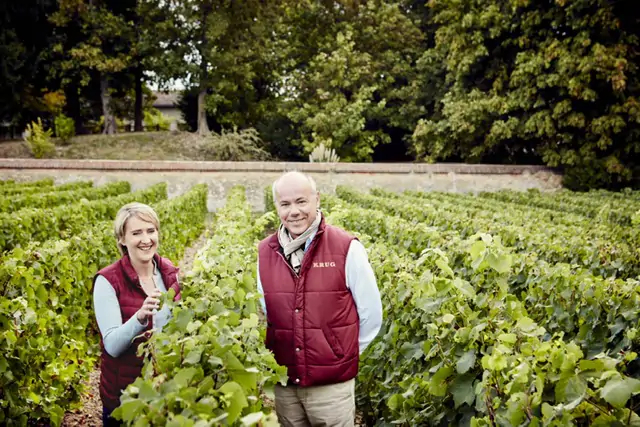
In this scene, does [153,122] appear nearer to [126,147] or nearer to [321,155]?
[126,147]

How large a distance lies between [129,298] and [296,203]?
99 centimetres

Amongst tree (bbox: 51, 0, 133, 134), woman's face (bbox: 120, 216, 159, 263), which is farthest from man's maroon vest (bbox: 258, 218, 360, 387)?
tree (bbox: 51, 0, 133, 134)

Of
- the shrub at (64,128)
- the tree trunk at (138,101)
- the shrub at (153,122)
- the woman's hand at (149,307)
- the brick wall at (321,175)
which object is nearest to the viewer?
the woman's hand at (149,307)

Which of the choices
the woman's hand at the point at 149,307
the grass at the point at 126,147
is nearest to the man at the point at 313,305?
the woman's hand at the point at 149,307

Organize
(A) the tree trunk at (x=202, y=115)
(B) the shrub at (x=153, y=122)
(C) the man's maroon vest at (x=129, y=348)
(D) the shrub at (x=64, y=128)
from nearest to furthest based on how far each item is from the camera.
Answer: (C) the man's maroon vest at (x=129, y=348) < (D) the shrub at (x=64, y=128) < (A) the tree trunk at (x=202, y=115) < (B) the shrub at (x=153, y=122)

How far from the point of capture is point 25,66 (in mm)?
28422

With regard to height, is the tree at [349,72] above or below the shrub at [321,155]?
above

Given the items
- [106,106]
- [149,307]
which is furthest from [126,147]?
[149,307]

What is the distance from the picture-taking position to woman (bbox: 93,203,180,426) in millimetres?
2715

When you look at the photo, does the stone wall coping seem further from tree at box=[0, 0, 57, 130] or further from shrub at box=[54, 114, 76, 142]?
tree at box=[0, 0, 57, 130]

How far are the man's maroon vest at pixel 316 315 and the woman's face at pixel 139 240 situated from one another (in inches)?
26.7

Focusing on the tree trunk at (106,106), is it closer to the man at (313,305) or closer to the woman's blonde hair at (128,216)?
the woman's blonde hair at (128,216)

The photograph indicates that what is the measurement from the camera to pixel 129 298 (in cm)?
284

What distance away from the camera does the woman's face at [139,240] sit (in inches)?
114
